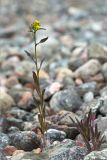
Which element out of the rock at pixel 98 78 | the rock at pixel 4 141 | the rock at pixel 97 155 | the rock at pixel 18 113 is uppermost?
the rock at pixel 98 78

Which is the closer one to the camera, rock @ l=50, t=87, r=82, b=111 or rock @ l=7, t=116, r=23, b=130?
rock @ l=7, t=116, r=23, b=130

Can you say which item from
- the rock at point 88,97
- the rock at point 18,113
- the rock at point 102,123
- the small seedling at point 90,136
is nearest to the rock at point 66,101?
the rock at point 88,97

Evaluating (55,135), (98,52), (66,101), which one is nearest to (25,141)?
(55,135)

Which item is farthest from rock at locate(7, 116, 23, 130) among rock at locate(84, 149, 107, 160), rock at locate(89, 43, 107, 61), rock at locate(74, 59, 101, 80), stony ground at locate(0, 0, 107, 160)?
rock at locate(89, 43, 107, 61)

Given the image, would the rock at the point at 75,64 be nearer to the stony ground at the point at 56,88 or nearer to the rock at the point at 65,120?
the stony ground at the point at 56,88

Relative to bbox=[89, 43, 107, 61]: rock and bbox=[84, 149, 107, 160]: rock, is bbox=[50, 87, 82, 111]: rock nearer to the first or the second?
bbox=[89, 43, 107, 61]: rock

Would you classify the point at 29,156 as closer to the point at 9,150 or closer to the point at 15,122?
the point at 9,150

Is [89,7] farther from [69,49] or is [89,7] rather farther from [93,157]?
[93,157]
